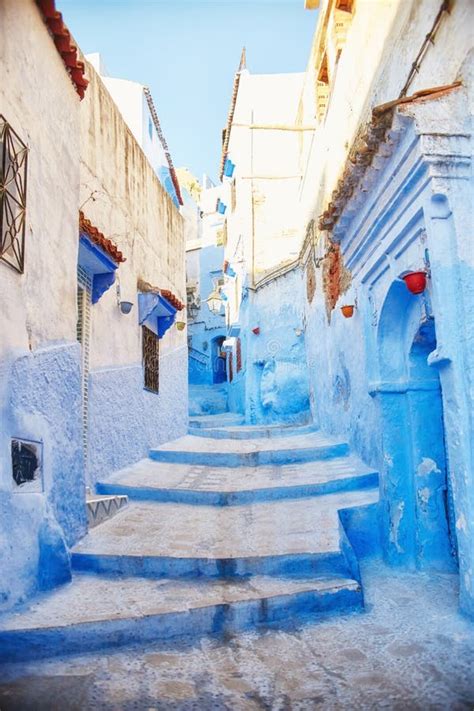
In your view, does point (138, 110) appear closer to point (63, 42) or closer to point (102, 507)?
point (63, 42)

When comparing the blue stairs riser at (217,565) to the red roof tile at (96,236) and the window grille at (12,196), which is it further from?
the red roof tile at (96,236)

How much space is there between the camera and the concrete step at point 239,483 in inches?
260

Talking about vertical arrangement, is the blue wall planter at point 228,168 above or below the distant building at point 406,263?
above

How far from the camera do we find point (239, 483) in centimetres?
721

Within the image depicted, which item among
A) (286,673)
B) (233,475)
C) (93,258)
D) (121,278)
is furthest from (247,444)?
(286,673)

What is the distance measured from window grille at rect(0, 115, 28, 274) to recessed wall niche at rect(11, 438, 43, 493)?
1268mm

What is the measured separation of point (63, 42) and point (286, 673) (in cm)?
517

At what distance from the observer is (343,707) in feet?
9.22

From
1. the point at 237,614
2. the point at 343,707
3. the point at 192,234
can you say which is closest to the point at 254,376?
the point at 237,614

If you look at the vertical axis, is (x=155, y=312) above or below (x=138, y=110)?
below

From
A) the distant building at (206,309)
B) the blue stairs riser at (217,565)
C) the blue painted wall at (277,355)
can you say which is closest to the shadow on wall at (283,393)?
the blue painted wall at (277,355)

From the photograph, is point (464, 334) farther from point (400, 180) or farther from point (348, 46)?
point (348, 46)

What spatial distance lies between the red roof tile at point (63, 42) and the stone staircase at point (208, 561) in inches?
172

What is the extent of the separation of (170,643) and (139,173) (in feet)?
23.6
